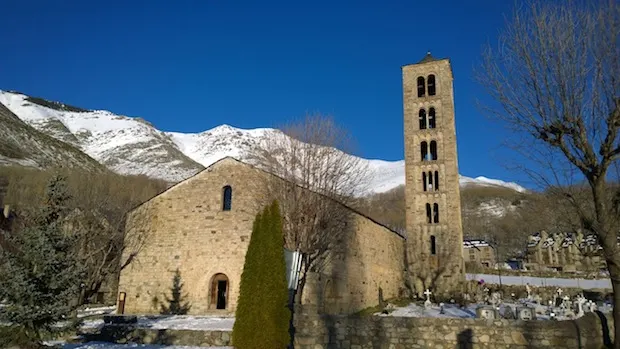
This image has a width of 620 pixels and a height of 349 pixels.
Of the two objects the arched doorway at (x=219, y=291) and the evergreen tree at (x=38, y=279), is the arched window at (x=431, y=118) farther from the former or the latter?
the evergreen tree at (x=38, y=279)

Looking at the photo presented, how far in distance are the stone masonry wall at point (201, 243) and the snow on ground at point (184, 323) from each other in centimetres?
133

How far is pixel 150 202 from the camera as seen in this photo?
70.0ft

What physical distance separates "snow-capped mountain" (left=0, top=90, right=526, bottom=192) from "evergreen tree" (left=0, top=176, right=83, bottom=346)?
321 feet

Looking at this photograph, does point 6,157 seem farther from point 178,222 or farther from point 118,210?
point 178,222

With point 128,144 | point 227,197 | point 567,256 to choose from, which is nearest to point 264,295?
point 227,197

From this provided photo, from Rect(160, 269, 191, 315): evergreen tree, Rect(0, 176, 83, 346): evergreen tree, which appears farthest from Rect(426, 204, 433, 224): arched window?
Rect(0, 176, 83, 346): evergreen tree

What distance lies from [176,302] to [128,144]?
14788cm

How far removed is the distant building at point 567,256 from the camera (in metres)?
45.5

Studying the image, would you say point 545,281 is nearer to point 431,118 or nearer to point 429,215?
point 429,215

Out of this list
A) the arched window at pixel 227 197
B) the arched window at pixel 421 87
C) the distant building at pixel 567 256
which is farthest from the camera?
the distant building at pixel 567 256

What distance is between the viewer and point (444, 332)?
10.4 metres

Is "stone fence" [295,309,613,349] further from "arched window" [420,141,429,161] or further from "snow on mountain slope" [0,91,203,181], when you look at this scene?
"snow on mountain slope" [0,91,203,181]

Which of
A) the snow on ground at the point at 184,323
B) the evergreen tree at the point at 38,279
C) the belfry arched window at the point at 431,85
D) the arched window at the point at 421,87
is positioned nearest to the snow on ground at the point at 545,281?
the belfry arched window at the point at 431,85

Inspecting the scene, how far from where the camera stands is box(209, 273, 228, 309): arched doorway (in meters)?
19.1
